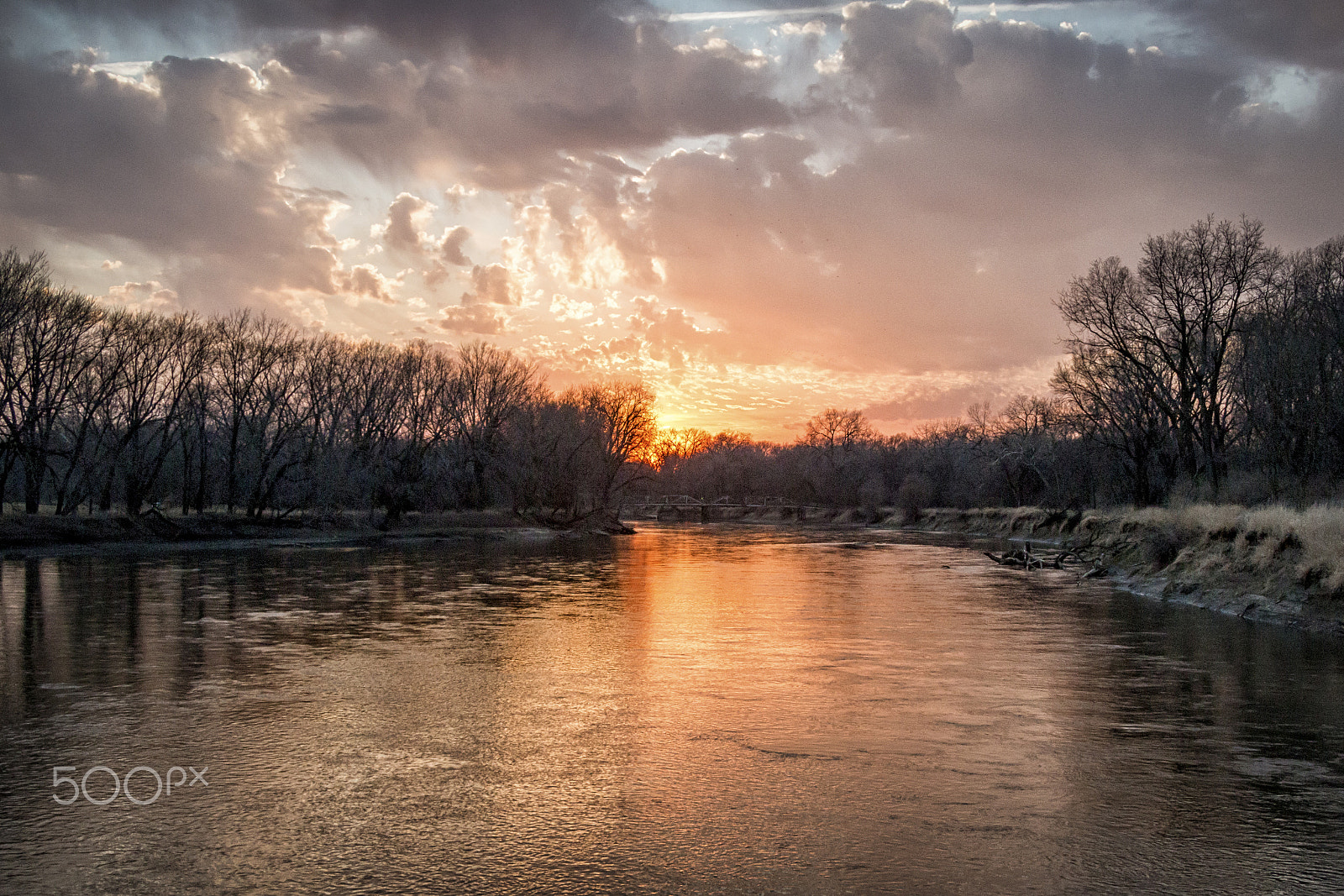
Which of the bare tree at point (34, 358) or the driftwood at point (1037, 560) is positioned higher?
the bare tree at point (34, 358)

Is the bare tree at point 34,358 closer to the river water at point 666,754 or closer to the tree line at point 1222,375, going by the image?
the river water at point 666,754

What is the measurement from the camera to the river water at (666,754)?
7215 millimetres

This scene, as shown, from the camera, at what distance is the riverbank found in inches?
845

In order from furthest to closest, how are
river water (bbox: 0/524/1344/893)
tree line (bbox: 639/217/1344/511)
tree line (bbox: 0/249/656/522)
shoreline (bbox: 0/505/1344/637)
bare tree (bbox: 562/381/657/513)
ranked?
bare tree (bbox: 562/381/657/513) < tree line (bbox: 0/249/656/522) < tree line (bbox: 639/217/1344/511) < shoreline (bbox: 0/505/1344/637) < river water (bbox: 0/524/1344/893)

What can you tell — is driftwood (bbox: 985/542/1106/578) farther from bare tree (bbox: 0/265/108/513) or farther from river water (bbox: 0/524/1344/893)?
bare tree (bbox: 0/265/108/513)

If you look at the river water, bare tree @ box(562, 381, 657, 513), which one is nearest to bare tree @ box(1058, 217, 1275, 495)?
the river water

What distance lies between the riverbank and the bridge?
258ft

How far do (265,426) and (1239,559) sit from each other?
6229 centimetres

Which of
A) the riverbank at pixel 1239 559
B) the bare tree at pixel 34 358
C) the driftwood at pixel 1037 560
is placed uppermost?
the bare tree at pixel 34 358

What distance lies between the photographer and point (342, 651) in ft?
57.0

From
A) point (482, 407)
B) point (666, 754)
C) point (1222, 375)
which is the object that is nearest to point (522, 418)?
point (482, 407)

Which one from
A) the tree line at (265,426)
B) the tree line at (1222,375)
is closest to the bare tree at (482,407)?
the tree line at (265,426)

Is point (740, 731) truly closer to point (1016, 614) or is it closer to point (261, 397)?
point (1016, 614)

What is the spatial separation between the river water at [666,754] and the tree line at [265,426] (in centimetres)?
3389
